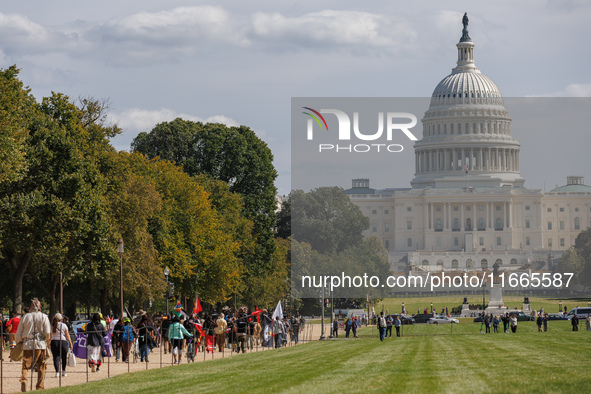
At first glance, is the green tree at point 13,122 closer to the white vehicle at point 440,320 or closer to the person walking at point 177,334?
the person walking at point 177,334

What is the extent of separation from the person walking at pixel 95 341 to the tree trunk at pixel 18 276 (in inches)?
597

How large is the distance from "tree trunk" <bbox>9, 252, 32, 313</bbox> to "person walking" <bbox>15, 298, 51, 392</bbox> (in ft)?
66.1

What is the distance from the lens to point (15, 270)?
4903 centimetres

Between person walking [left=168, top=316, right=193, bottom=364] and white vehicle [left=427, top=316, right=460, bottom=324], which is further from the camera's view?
white vehicle [left=427, top=316, right=460, bottom=324]

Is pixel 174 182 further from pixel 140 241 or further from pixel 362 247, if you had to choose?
pixel 362 247

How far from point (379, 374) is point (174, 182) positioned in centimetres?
4269

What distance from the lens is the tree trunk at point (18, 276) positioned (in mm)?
46328

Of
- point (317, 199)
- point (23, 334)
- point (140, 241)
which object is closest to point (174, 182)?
point (140, 241)

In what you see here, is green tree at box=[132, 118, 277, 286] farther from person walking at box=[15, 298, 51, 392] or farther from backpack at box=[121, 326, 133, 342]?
person walking at box=[15, 298, 51, 392]

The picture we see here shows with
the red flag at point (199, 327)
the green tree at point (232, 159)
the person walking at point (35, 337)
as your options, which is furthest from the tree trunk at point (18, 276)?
the green tree at point (232, 159)

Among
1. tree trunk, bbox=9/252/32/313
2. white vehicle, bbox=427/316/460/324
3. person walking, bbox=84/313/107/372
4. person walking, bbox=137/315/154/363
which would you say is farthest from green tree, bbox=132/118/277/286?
person walking, bbox=84/313/107/372

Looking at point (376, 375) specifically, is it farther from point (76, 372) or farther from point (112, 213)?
point (112, 213)

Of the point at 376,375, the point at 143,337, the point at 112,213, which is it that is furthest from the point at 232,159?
the point at 376,375

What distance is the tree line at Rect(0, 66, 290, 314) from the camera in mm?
45781
